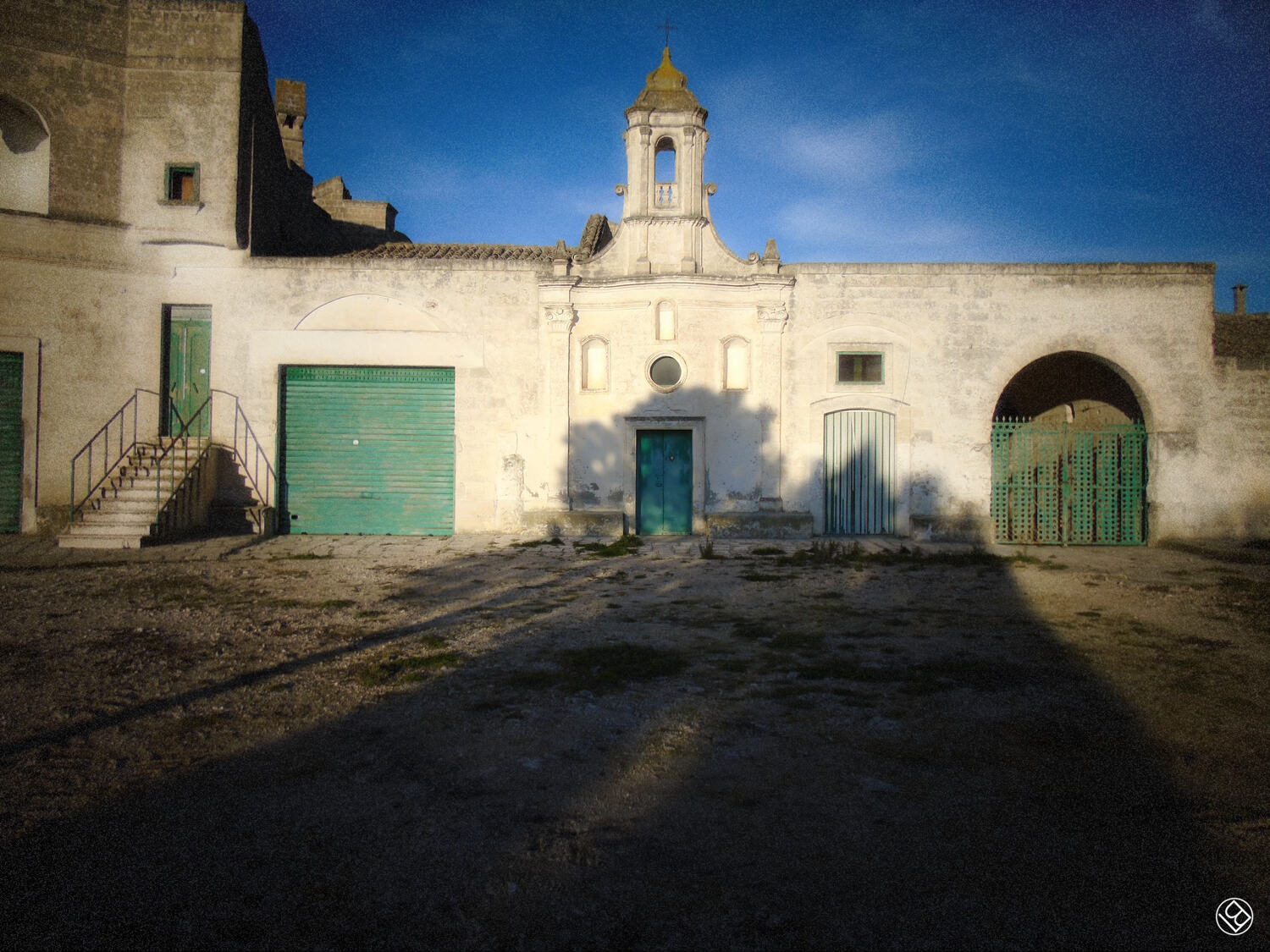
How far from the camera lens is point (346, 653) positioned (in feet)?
20.3

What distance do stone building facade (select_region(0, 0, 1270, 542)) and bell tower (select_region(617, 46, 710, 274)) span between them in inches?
2.2

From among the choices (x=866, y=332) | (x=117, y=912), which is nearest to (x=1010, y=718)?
(x=117, y=912)

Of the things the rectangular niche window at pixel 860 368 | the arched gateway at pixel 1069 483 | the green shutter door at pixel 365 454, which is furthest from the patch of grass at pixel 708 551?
the arched gateway at pixel 1069 483

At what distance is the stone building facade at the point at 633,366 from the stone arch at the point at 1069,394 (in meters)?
1.83

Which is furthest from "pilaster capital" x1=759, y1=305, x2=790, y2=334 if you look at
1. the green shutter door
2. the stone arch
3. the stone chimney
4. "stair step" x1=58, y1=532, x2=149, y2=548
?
the stone chimney

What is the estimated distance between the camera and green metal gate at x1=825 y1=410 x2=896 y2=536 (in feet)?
48.4

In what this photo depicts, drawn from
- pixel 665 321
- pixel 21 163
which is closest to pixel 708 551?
pixel 665 321

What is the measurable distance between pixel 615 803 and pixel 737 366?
11786mm

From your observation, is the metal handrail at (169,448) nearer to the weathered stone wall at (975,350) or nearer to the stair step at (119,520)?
the stair step at (119,520)

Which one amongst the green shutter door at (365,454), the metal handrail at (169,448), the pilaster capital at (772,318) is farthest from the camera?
the green shutter door at (365,454)

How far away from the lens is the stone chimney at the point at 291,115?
24781 mm

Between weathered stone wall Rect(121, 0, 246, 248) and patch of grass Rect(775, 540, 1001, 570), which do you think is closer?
patch of grass Rect(775, 540, 1001, 570)

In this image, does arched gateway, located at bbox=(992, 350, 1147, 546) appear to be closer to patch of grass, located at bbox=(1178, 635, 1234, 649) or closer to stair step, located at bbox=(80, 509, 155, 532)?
patch of grass, located at bbox=(1178, 635, 1234, 649)

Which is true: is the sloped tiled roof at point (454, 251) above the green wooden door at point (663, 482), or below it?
above
